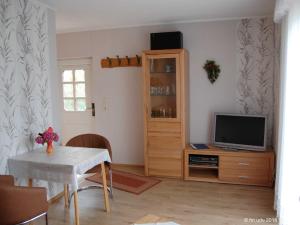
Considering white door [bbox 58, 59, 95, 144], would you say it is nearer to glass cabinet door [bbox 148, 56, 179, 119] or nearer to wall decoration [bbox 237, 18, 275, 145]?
glass cabinet door [bbox 148, 56, 179, 119]

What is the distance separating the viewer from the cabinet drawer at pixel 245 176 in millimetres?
3787

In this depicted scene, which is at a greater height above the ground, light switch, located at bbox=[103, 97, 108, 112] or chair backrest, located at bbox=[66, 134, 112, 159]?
light switch, located at bbox=[103, 97, 108, 112]

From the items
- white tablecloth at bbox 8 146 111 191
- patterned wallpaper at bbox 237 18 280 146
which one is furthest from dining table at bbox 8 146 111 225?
patterned wallpaper at bbox 237 18 280 146

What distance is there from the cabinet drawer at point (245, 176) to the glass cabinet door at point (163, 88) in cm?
107

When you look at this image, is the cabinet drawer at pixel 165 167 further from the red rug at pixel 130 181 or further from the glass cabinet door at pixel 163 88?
the glass cabinet door at pixel 163 88

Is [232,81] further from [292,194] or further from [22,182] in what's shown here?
[22,182]

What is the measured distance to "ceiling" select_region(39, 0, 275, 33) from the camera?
10.9 feet

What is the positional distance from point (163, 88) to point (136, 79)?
24.9 inches

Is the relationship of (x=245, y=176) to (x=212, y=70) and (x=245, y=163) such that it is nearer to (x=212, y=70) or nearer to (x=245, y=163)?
(x=245, y=163)

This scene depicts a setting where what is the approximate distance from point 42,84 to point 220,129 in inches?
99.2

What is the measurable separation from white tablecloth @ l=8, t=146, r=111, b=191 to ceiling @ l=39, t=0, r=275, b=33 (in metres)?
1.73

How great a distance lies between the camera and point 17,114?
294 centimetres

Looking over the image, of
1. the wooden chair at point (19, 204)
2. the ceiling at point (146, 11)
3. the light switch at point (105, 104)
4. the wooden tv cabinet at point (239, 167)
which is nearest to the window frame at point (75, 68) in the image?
the light switch at point (105, 104)

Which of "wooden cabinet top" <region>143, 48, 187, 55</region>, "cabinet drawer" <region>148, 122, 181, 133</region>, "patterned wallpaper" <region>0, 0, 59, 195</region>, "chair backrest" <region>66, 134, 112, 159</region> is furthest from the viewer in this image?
"cabinet drawer" <region>148, 122, 181, 133</region>
